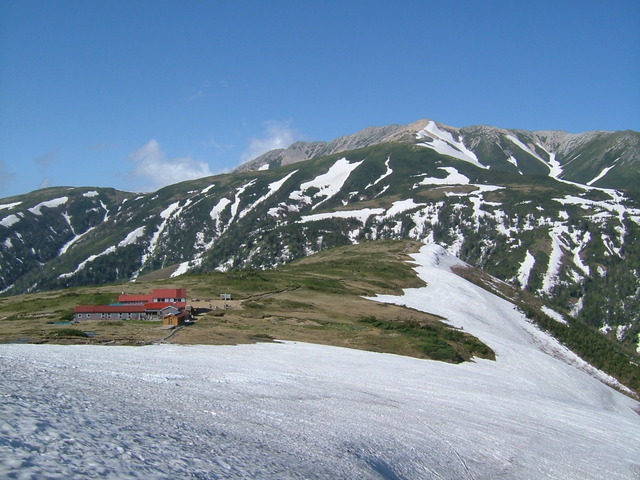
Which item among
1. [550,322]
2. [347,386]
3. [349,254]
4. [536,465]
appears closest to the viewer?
[536,465]

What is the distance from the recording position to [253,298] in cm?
8731

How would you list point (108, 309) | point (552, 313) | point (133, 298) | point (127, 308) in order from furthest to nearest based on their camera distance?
point (552, 313), point (133, 298), point (127, 308), point (108, 309)

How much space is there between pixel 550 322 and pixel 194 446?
106370mm

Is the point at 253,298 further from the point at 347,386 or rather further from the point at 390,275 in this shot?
the point at 347,386

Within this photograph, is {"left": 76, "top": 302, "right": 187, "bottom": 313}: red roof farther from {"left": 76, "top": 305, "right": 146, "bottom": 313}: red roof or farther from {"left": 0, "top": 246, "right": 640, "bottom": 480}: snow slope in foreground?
{"left": 0, "top": 246, "right": 640, "bottom": 480}: snow slope in foreground

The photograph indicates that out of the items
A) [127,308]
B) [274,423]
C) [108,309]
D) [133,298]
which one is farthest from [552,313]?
[274,423]

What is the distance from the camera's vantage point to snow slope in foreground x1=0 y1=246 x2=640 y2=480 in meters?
11.7

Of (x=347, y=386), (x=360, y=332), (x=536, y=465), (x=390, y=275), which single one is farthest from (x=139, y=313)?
(x=390, y=275)

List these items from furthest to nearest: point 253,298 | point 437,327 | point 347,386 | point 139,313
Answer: point 253,298
point 437,327
point 139,313
point 347,386

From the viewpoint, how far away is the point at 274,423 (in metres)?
17.2

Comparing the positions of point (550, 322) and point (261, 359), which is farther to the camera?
point (550, 322)

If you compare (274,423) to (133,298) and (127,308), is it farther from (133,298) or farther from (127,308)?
(133,298)

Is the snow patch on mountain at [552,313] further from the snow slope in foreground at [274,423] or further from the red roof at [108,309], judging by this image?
the red roof at [108,309]

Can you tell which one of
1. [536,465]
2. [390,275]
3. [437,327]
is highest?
[390,275]
